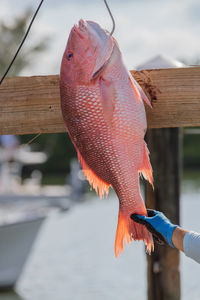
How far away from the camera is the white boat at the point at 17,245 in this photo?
10.6 m

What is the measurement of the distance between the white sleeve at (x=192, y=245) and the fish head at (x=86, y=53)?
65cm

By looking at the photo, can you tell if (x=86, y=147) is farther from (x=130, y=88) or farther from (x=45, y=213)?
(x=45, y=213)

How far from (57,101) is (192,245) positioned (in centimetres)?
80

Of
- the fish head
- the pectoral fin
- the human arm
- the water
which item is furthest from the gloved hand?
the water

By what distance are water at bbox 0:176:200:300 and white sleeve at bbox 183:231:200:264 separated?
7.62 m

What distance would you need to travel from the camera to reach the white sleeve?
6.23 feet

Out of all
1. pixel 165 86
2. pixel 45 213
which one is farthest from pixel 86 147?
pixel 45 213

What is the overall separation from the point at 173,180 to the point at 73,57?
7.29 ft

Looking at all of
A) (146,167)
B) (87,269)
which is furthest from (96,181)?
(87,269)

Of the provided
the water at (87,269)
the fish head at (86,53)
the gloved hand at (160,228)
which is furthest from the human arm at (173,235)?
the water at (87,269)

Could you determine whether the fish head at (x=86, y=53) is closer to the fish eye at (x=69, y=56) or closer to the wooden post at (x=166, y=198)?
the fish eye at (x=69, y=56)

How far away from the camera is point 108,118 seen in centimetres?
184

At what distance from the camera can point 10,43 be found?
42.7m

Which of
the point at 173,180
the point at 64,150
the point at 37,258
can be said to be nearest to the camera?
the point at 173,180
